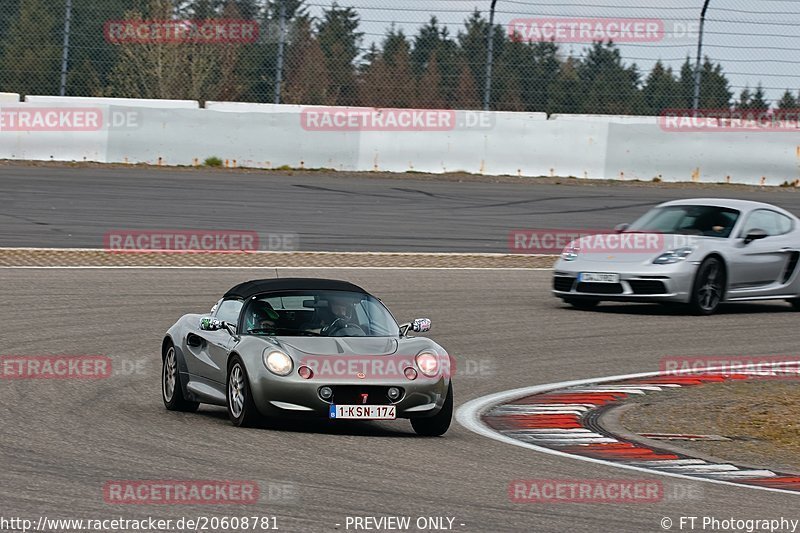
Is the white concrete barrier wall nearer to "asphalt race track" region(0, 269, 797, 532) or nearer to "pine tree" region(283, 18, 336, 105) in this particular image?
"pine tree" region(283, 18, 336, 105)

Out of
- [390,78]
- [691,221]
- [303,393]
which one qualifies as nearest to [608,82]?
[390,78]

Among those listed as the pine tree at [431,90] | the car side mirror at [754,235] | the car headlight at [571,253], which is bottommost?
the car headlight at [571,253]

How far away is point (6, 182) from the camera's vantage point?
23.4 m

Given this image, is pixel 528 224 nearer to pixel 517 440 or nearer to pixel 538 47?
pixel 538 47

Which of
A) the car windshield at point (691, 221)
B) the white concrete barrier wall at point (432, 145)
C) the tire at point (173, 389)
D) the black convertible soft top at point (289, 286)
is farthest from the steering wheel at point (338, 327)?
the white concrete barrier wall at point (432, 145)

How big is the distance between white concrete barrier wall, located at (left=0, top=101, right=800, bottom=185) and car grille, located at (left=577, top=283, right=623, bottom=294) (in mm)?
10632

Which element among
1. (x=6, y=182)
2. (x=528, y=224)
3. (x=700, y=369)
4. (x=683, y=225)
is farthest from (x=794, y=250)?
(x=6, y=182)

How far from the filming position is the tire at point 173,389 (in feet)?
32.6

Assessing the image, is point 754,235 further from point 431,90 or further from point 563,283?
point 431,90

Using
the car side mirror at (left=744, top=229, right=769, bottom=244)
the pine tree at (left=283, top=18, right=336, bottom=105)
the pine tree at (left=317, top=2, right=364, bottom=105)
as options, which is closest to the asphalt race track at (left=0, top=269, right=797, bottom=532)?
the car side mirror at (left=744, top=229, right=769, bottom=244)

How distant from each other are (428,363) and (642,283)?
7273 millimetres

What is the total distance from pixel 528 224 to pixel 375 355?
13801 millimetres

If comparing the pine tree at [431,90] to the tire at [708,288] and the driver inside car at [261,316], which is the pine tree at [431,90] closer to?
the tire at [708,288]

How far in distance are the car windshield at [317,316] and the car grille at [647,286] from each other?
21.8 ft
